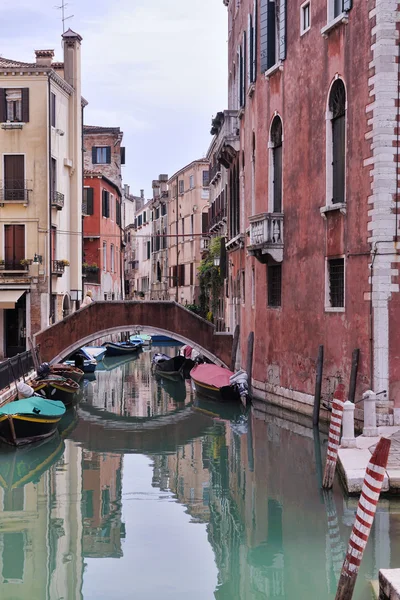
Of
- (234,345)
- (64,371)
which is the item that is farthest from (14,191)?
(234,345)

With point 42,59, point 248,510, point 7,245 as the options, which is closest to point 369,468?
point 248,510

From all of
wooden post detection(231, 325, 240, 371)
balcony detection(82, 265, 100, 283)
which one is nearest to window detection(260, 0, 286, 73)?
wooden post detection(231, 325, 240, 371)

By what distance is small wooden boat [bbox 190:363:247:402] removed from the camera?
20.3m

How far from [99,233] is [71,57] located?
Result: 10.2m

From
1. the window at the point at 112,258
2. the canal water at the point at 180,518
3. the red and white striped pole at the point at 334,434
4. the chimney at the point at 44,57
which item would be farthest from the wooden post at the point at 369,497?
the window at the point at 112,258

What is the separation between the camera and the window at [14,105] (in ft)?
88.4

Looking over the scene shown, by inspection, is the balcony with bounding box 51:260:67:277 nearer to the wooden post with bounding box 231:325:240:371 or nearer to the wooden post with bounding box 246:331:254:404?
the wooden post with bounding box 231:325:240:371

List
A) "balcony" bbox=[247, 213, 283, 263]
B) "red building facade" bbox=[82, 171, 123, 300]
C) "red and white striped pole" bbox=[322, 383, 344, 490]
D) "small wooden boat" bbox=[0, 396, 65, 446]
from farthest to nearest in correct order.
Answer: "red building facade" bbox=[82, 171, 123, 300]
"balcony" bbox=[247, 213, 283, 263]
"small wooden boat" bbox=[0, 396, 65, 446]
"red and white striped pole" bbox=[322, 383, 344, 490]

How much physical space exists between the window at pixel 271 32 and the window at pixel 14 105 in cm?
1024

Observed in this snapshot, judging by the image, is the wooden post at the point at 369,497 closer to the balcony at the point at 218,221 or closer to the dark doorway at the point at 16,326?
the dark doorway at the point at 16,326

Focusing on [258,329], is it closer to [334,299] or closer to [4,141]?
[334,299]

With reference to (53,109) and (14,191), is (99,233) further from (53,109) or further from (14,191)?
(14,191)

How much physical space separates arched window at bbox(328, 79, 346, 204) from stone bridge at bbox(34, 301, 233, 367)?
30.2 feet

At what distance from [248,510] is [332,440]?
1.43 meters
